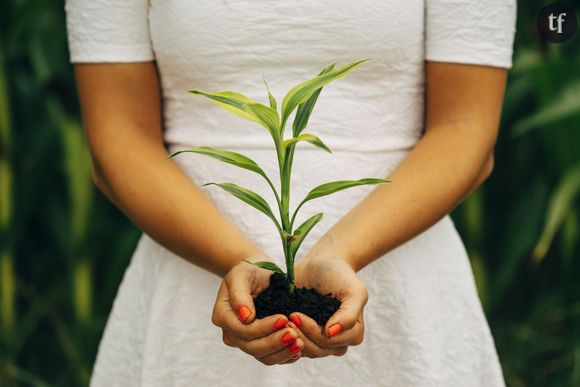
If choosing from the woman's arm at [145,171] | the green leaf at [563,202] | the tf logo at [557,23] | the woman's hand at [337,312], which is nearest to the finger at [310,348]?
the woman's hand at [337,312]

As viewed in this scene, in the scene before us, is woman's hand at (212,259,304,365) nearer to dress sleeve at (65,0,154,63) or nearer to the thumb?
the thumb

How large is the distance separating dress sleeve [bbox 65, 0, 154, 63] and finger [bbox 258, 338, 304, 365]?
1.09 feet

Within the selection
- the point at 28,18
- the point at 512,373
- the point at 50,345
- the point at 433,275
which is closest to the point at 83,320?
the point at 50,345

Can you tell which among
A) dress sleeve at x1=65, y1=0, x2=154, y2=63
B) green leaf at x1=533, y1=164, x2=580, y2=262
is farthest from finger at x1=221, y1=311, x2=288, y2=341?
green leaf at x1=533, y1=164, x2=580, y2=262

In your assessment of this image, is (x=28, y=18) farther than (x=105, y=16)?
Yes

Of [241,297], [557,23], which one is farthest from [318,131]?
[557,23]

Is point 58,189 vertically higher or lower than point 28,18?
lower

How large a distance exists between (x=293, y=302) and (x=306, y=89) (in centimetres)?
17

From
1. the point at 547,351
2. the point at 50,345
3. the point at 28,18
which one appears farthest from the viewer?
the point at 50,345

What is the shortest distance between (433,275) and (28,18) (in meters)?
1.04

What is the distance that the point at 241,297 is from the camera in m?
0.62

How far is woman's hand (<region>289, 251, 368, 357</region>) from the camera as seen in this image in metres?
0.60

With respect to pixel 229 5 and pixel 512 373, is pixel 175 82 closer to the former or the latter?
pixel 229 5

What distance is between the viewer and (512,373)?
1.70 meters
